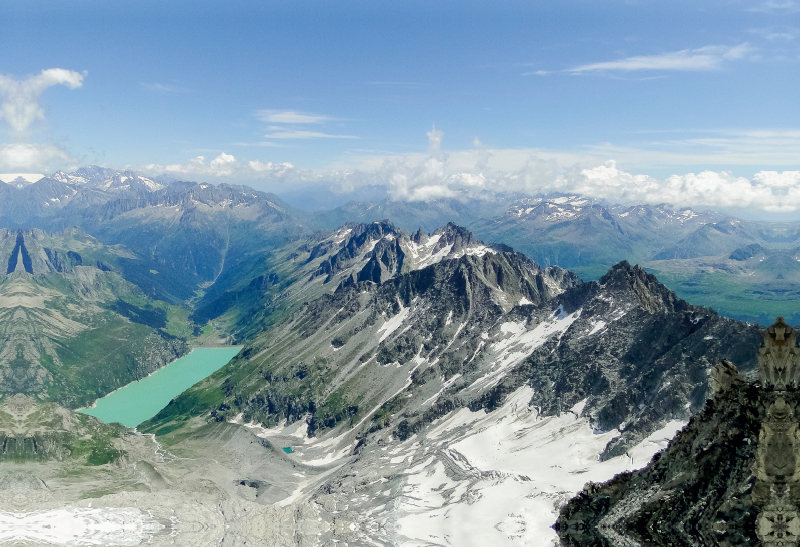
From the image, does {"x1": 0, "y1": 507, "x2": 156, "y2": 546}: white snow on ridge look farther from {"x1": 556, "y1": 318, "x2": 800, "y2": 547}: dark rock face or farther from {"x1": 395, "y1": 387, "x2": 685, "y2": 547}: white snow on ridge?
{"x1": 556, "y1": 318, "x2": 800, "y2": 547}: dark rock face

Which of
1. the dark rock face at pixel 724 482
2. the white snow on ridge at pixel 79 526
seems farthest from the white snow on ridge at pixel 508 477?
the dark rock face at pixel 724 482

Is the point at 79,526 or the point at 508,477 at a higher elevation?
the point at 508,477

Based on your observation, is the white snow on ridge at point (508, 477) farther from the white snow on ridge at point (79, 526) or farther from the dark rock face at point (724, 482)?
the dark rock face at point (724, 482)

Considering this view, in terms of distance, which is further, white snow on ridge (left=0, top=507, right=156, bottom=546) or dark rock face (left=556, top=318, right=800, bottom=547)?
white snow on ridge (left=0, top=507, right=156, bottom=546)

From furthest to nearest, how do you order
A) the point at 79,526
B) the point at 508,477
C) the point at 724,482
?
the point at 508,477 → the point at 79,526 → the point at 724,482

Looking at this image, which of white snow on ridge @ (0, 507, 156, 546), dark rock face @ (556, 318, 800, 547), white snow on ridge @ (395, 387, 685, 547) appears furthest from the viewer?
white snow on ridge @ (0, 507, 156, 546)

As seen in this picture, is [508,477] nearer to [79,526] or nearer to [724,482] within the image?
[79,526]

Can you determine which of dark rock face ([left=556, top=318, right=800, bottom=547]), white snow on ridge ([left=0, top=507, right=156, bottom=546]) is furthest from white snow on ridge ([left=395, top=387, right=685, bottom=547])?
dark rock face ([left=556, top=318, right=800, bottom=547])

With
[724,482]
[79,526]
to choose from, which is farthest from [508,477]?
[724,482]
